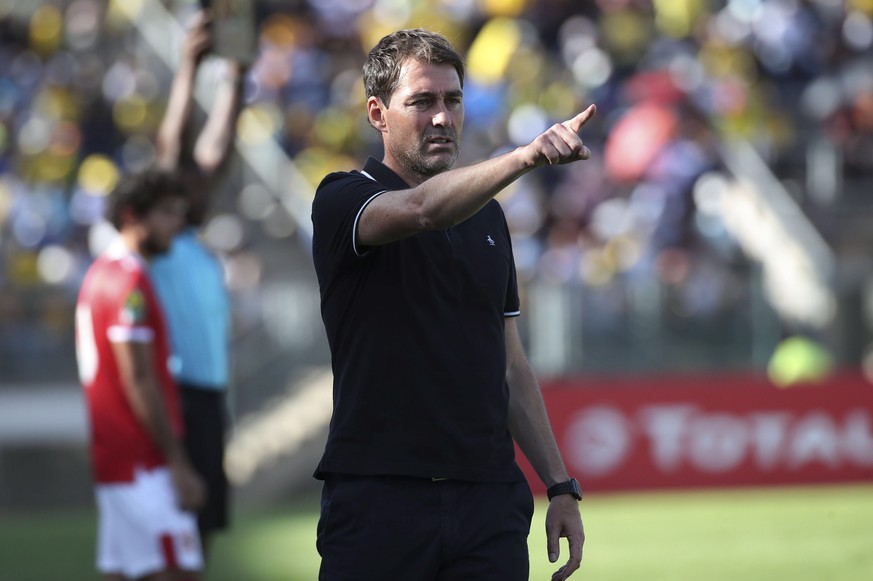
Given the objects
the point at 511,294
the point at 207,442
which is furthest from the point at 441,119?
the point at 207,442

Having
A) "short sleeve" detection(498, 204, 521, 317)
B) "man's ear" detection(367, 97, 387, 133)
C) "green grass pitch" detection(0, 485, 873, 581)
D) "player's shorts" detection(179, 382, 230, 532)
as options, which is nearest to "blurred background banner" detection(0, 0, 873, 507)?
"green grass pitch" detection(0, 485, 873, 581)

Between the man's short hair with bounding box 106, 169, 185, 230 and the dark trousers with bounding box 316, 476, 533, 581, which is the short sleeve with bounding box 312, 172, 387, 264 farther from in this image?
the man's short hair with bounding box 106, 169, 185, 230

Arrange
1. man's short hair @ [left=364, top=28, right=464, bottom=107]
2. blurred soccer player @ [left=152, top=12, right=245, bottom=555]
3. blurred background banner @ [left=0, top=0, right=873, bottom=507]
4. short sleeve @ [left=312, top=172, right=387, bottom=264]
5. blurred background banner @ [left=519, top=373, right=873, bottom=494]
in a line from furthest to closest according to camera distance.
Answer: blurred background banner @ [left=0, top=0, right=873, bottom=507], blurred background banner @ [left=519, top=373, right=873, bottom=494], blurred soccer player @ [left=152, top=12, right=245, bottom=555], man's short hair @ [left=364, top=28, right=464, bottom=107], short sleeve @ [left=312, top=172, right=387, bottom=264]

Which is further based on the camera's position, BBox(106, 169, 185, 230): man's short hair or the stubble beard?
BBox(106, 169, 185, 230): man's short hair

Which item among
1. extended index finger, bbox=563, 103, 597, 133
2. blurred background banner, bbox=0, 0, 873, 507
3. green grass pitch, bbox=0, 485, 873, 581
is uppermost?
blurred background banner, bbox=0, 0, 873, 507

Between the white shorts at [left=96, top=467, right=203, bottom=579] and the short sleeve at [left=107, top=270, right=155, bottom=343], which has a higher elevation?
the short sleeve at [left=107, top=270, right=155, bottom=343]

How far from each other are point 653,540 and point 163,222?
19.8 feet

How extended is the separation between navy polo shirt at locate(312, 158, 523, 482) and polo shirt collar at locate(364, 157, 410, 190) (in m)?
0.04

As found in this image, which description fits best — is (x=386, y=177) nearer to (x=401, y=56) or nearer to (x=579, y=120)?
A: (x=401, y=56)

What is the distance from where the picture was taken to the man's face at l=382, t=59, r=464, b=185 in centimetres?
404

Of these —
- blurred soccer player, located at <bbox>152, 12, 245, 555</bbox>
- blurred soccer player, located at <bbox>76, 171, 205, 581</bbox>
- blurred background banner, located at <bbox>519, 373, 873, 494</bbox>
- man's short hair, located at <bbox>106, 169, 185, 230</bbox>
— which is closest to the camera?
blurred soccer player, located at <bbox>76, 171, 205, 581</bbox>

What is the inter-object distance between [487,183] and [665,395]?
11405 mm

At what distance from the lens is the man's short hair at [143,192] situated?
21.7ft

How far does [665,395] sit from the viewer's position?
14703 mm
